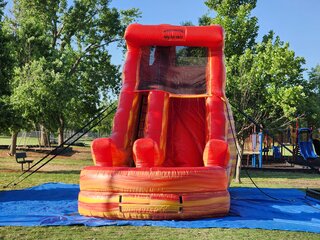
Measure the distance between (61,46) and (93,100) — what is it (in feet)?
13.2

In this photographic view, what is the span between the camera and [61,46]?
27.3 metres

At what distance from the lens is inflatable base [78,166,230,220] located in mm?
6875

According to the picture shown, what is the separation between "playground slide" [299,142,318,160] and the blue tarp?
9478mm

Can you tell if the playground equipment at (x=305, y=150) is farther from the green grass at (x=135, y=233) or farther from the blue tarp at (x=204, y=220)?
the green grass at (x=135, y=233)

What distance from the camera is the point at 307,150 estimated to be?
20422mm

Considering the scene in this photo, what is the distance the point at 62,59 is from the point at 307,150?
43.0 ft

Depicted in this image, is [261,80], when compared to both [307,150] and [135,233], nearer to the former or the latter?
[307,150]

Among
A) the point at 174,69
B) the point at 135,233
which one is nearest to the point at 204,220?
the point at 135,233

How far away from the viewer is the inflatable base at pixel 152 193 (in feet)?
22.6

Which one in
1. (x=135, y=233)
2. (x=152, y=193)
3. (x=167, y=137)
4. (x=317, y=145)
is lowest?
(x=135, y=233)

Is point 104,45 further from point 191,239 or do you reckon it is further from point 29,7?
point 191,239

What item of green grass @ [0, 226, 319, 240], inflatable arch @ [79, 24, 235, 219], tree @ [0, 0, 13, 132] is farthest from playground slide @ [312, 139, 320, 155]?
green grass @ [0, 226, 319, 240]

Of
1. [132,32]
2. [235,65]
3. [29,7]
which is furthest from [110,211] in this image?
[29,7]

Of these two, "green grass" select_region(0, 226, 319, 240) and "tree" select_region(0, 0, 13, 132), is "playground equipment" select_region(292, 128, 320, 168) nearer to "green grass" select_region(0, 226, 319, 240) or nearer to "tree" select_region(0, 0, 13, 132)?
"tree" select_region(0, 0, 13, 132)
